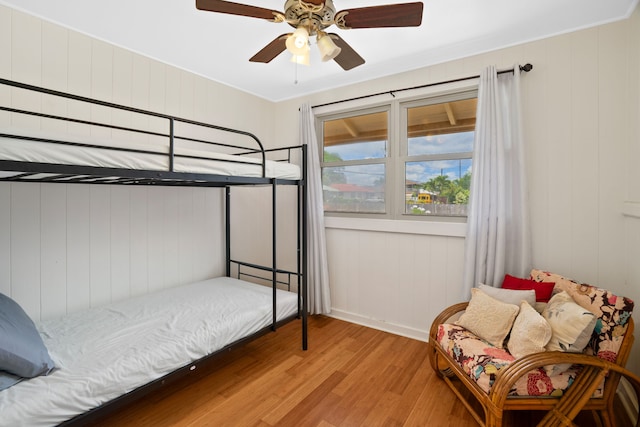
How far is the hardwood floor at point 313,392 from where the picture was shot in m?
1.83

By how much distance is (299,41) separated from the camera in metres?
1.64

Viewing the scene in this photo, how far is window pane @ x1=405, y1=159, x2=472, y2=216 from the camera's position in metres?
2.70

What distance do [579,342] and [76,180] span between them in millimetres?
3090

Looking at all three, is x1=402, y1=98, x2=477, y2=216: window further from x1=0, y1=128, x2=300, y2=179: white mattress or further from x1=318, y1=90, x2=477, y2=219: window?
x1=0, y1=128, x2=300, y2=179: white mattress

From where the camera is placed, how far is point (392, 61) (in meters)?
2.73

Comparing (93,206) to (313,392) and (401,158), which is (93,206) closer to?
(313,392)

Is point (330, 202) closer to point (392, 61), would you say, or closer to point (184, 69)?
point (392, 61)

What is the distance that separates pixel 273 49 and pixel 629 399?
306cm

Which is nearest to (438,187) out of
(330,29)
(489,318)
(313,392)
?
(489,318)

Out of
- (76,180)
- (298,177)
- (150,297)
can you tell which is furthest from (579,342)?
(76,180)

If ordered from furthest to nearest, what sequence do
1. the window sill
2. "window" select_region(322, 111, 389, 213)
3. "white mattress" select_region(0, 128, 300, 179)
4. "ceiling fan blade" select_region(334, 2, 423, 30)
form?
"window" select_region(322, 111, 389, 213)
the window sill
"ceiling fan blade" select_region(334, 2, 423, 30)
"white mattress" select_region(0, 128, 300, 179)

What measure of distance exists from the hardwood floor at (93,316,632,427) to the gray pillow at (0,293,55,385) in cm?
65

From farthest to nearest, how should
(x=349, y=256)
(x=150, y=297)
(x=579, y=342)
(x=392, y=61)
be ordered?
(x=349, y=256) → (x=392, y=61) → (x=150, y=297) → (x=579, y=342)

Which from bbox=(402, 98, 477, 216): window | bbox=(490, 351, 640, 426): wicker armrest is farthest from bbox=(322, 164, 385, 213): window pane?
bbox=(490, 351, 640, 426): wicker armrest
